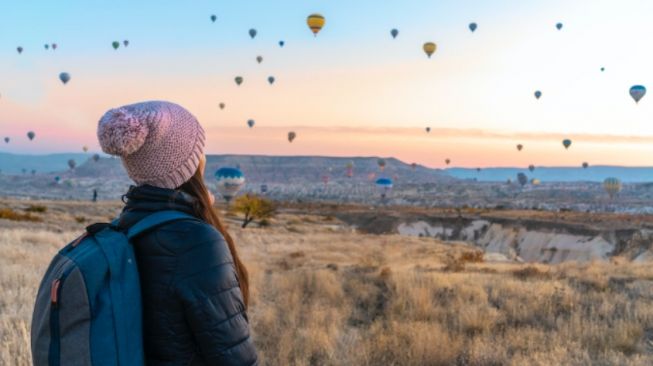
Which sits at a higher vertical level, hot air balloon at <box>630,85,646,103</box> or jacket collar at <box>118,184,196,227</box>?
hot air balloon at <box>630,85,646,103</box>

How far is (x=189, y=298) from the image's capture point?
2.13 metres

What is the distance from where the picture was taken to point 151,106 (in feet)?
7.90

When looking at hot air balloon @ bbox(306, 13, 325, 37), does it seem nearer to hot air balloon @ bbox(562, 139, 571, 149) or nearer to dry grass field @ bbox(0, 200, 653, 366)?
dry grass field @ bbox(0, 200, 653, 366)

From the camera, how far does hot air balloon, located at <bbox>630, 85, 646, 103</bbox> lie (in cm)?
5541

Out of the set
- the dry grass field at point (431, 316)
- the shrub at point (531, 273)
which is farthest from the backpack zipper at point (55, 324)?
the shrub at point (531, 273)

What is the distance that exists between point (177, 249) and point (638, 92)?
203 ft

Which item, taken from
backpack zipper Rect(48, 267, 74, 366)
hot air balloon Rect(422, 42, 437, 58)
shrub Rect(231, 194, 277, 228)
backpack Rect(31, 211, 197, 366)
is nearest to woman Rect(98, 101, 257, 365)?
backpack Rect(31, 211, 197, 366)

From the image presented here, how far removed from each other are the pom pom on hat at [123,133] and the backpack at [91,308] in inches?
14.7

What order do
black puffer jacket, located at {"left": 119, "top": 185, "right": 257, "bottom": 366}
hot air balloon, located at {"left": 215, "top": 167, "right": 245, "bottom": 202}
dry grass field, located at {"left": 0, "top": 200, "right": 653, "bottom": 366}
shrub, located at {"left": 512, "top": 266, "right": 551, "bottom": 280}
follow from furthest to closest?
hot air balloon, located at {"left": 215, "top": 167, "right": 245, "bottom": 202} < shrub, located at {"left": 512, "top": 266, "right": 551, "bottom": 280} < dry grass field, located at {"left": 0, "top": 200, "right": 653, "bottom": 366} < black puffer jacket, located at {"left": 119, "top": 185, "right": 257, "bottom": 366}

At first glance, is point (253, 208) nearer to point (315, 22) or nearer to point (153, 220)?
point (315, 22)

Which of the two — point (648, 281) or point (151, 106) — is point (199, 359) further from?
point (648, 281)

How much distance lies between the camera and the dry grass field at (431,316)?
7.32 meters

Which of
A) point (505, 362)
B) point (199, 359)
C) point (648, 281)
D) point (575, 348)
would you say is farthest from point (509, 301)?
point (199, 359)

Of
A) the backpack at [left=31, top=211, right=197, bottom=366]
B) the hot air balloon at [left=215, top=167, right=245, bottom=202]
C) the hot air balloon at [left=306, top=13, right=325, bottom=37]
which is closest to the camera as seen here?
the backpack at [left=31, top=211, right=197, bottom=366]
